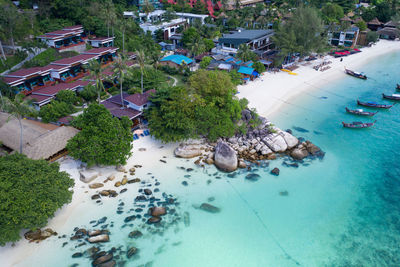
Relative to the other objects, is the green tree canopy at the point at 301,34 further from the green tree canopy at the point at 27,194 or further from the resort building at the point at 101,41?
the green tree canopy at the point at 27,194

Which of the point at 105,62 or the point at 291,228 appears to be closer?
the point at 291,228

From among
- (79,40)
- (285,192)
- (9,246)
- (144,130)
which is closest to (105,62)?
(79,40)

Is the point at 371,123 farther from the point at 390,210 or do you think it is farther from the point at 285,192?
the point at 285,192

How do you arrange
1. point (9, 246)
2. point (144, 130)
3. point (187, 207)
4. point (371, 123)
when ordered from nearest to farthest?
point (9, 246), point (187, 207), point (144, 130), point (371, 123)

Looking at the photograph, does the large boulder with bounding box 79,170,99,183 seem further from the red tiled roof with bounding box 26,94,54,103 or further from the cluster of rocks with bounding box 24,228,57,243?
the red tiled roof with bounding box 26,94,54,103

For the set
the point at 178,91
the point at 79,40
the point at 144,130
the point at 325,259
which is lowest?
the point at 325,259

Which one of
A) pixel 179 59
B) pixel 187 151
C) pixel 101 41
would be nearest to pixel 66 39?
pixel 101 41
